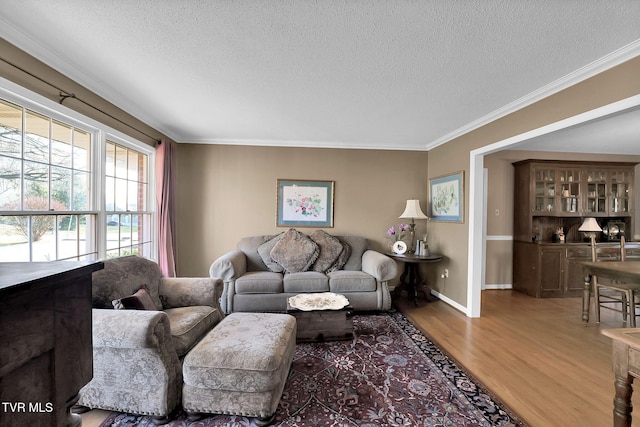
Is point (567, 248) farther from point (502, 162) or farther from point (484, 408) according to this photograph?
point (484, 408)

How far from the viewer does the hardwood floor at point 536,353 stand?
6.21ft

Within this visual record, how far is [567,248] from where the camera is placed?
4.35m

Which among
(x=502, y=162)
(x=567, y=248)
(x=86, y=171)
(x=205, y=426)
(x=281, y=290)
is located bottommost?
(x=205, y=426)

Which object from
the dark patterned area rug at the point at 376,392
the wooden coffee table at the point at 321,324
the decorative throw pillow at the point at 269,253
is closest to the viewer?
the dark patterned area rug at the point at 376,392

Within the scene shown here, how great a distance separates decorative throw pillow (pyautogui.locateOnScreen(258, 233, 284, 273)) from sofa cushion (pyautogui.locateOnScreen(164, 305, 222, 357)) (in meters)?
1.45

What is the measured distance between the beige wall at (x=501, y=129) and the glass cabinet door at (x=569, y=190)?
211 cm

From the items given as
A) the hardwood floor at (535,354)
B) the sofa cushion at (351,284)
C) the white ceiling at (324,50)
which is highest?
the white ceiling at (324,50)

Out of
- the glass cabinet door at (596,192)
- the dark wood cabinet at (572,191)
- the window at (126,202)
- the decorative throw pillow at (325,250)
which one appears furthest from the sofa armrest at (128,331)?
the glass cabinet door at (596,192)

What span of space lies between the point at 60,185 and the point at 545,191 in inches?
245

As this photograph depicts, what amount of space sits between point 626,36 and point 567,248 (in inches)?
143

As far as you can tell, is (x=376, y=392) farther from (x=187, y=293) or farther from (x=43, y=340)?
(x=43, y=340)

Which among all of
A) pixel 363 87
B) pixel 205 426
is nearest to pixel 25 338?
pixel 205 426

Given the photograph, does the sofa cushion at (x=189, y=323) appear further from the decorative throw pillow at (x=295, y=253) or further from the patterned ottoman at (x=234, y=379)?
the decorative throw pillow at (x=295, y=253)

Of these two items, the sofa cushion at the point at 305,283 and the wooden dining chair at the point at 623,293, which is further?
the sofa cushion at the point at 305,283
